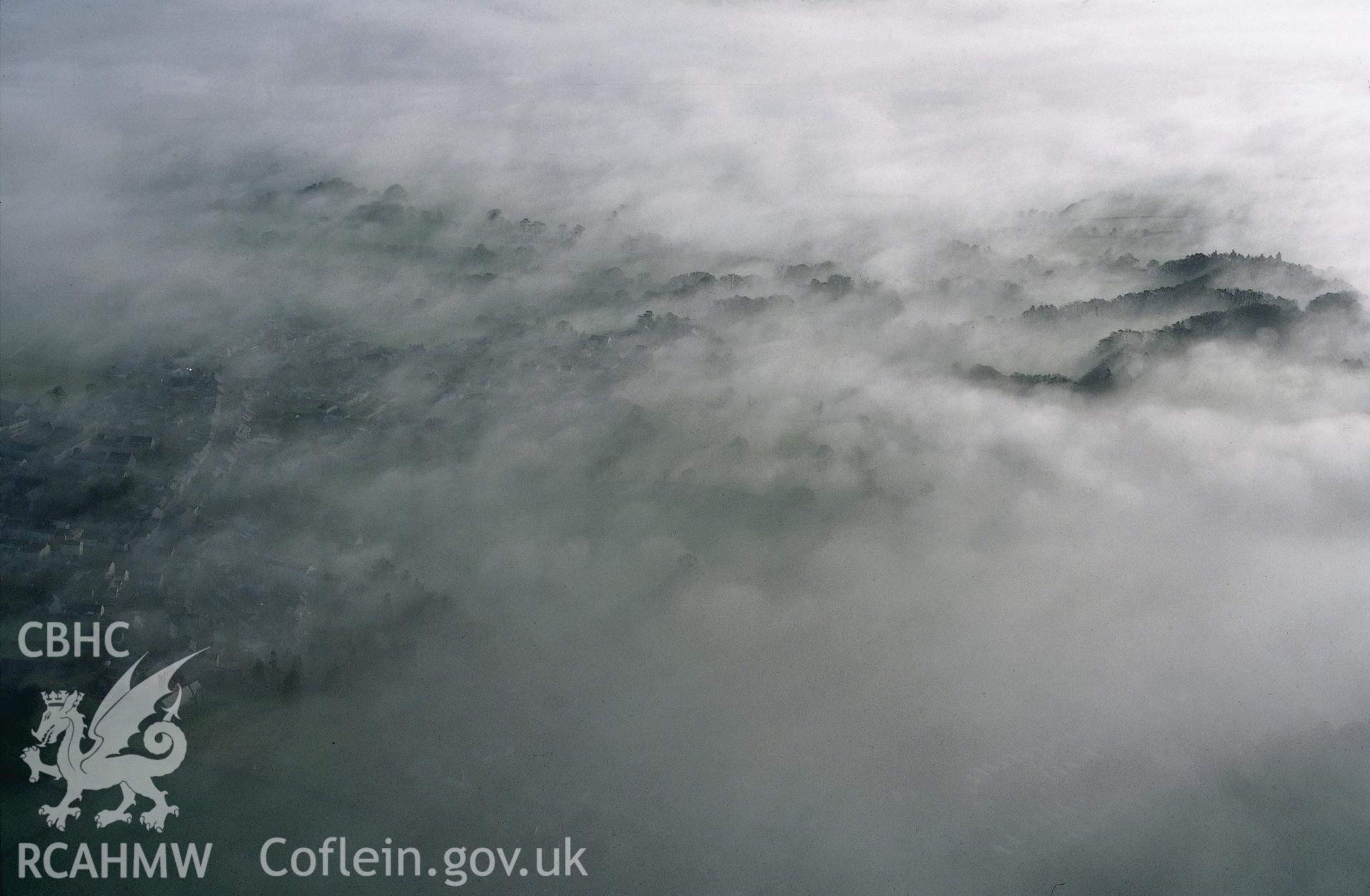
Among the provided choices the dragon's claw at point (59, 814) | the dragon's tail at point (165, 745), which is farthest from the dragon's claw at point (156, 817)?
the dragon's claw at point (59, 814)

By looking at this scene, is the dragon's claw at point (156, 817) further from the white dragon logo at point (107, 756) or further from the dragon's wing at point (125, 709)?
the dragon's wing at point (125, 709)

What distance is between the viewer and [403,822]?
105 ft

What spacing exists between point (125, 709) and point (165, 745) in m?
2.17

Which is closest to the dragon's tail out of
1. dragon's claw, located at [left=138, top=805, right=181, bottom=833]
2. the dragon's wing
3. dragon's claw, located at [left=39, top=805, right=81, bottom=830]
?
the dragon's wing

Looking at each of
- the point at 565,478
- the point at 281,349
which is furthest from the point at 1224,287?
the point at 281,349

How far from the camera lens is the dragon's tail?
32094 millimetres

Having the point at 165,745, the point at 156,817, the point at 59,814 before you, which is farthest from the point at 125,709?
the point at 156,817

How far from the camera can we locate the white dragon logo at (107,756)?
31.0 m

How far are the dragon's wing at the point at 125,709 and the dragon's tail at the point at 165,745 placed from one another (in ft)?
2.50

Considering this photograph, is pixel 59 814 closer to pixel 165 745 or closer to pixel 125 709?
pixel 165 745

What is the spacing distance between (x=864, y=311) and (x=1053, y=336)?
17150 mm

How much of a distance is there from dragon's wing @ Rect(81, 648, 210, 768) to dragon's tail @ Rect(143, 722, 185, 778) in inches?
30.0

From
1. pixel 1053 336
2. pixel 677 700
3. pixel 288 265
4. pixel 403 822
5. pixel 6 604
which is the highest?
pixel 288 265

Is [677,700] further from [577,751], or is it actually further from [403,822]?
[403,822]
